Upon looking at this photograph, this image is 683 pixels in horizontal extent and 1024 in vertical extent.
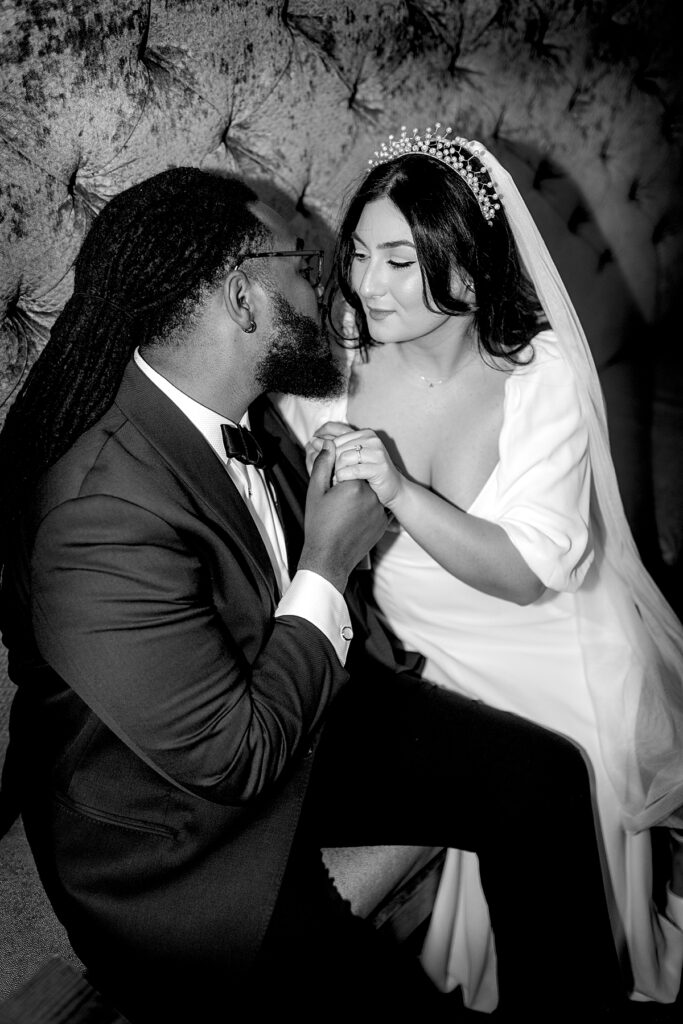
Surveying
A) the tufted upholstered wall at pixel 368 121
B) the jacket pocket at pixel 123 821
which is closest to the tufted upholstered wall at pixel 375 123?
the tufted upholstered wall at pixel 368 121

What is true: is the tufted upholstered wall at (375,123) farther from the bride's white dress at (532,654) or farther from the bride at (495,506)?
the bride's white dress at (532,654)

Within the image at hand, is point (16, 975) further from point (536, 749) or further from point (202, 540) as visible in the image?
point (536, 749)

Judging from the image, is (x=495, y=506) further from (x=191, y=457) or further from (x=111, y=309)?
(x=111, y=309)

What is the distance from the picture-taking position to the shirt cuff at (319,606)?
1.16 metres

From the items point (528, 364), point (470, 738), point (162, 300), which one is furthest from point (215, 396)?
point (470, 738)

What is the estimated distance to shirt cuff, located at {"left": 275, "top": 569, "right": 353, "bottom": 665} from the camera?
1163mm

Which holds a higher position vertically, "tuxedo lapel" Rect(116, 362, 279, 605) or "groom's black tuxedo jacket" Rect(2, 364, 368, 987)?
"tuxedo lapel" Rect(116, 362, 279, 605)

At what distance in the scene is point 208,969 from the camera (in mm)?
1116

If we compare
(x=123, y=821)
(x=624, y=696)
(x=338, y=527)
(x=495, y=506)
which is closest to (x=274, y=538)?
(x=338, y=527)

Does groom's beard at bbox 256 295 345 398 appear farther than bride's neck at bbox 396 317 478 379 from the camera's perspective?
No

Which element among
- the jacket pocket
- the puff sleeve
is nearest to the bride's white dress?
the puff sleeve

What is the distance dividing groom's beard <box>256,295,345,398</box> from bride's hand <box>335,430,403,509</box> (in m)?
0.13

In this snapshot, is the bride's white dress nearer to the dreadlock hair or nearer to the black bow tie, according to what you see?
the black bow tie

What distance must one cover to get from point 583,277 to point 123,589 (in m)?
1.82
